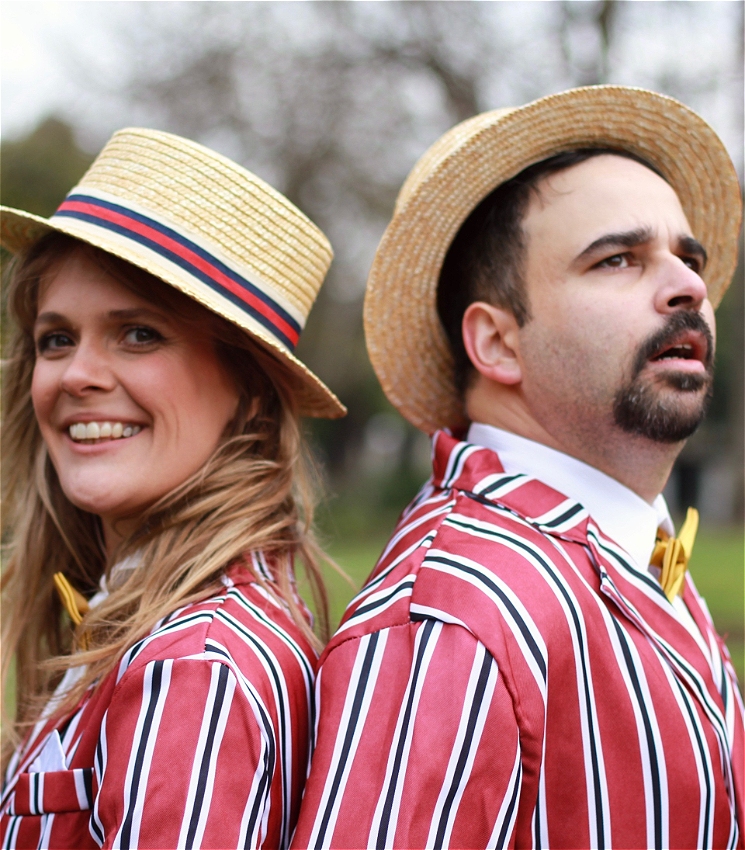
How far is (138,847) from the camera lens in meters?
1.59

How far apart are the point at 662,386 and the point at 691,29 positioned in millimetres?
5084

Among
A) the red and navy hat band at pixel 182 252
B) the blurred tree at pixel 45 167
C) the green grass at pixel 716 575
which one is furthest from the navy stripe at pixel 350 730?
the blurred tree at pixel 45 167

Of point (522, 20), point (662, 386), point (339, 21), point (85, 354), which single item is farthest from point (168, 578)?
point (339, 21)

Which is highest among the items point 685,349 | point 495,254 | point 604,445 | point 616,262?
point 495,254

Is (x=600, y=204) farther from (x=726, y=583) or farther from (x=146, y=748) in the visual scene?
(x=726, y=583)

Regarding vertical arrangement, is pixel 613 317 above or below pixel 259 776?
above

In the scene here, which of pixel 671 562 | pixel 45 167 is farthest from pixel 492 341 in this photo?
pixel 45 167

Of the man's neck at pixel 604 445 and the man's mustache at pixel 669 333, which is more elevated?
the man's mustache at pixel 669 333

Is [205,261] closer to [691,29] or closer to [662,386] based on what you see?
[662,386]

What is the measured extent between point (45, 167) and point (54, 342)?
36.0ft

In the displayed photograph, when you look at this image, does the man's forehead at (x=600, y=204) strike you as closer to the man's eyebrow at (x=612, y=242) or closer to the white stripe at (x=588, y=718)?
the man's eyebrow at (x=612, y=242)

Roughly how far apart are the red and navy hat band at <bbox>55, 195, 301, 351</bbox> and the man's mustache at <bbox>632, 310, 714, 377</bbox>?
95 cm

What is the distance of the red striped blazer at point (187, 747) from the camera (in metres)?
1.62

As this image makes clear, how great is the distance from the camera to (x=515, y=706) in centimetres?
165
